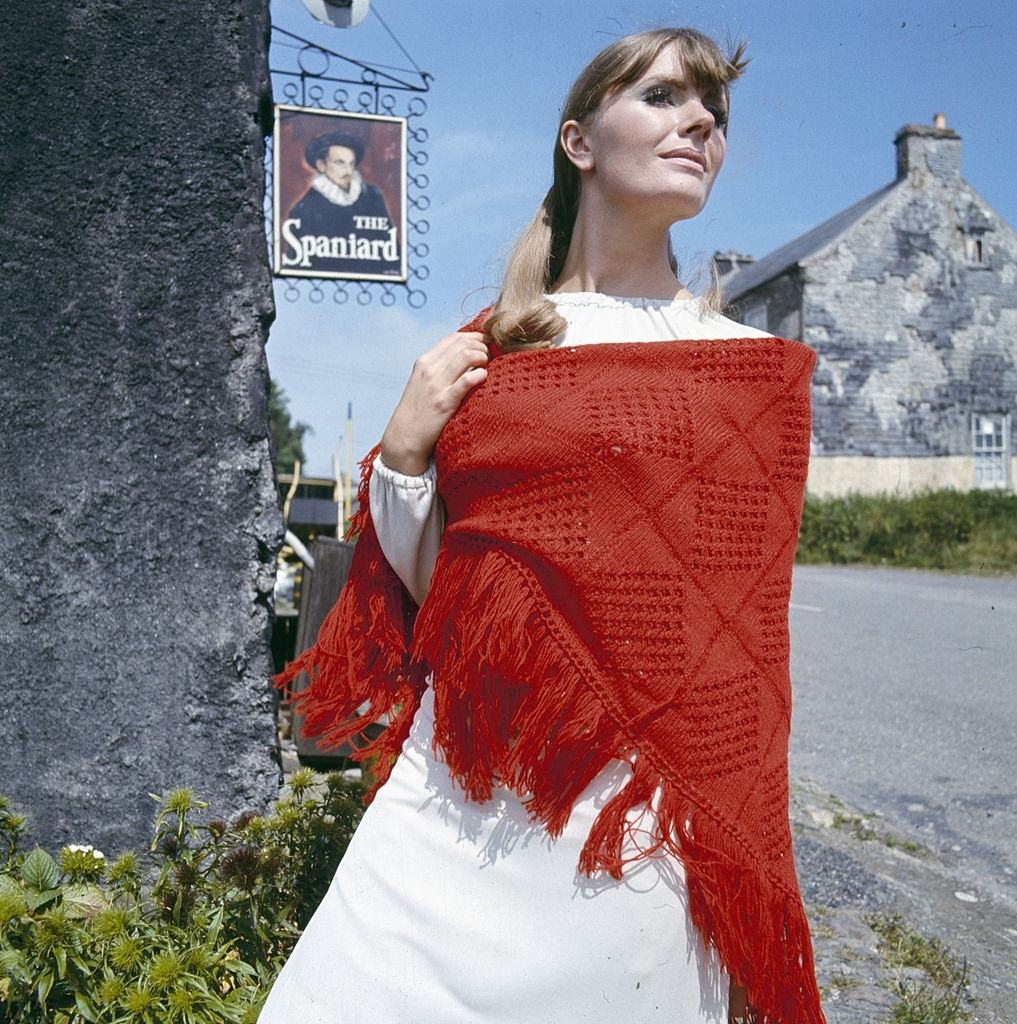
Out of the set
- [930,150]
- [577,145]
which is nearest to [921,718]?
[577,145]

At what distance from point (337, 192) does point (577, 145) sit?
5169mm

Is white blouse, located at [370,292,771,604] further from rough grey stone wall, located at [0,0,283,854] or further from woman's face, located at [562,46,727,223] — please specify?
rough grey stone wall, located at [0,0,283,854]

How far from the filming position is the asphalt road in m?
4.75

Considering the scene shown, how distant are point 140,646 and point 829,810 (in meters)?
3.45

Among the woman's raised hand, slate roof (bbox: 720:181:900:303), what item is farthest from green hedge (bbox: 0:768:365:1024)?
slate roof (bbox: 720:181:900:303)

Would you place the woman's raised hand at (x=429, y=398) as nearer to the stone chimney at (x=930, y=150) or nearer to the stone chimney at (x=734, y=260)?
the stone chimney at (x=930, y=150)

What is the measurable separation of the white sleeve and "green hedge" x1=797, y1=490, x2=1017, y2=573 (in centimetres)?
1561

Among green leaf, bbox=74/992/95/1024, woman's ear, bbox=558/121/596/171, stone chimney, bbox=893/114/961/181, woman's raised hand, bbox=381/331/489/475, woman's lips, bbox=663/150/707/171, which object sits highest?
stone chimney, bbox=893/114/961/181

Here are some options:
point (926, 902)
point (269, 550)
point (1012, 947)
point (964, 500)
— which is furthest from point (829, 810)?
point (964, 500)

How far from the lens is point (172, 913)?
2238mm

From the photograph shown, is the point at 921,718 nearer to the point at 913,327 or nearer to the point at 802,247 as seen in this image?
the point at 913,327

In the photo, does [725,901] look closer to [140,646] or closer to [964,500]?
[140,646]

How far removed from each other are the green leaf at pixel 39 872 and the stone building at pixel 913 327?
24686mm

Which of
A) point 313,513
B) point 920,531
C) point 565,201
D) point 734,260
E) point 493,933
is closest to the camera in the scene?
point 493,933
